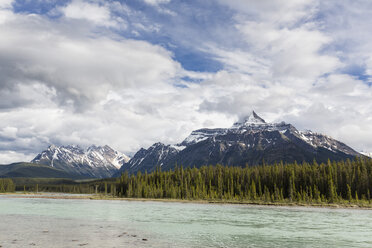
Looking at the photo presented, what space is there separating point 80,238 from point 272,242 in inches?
943

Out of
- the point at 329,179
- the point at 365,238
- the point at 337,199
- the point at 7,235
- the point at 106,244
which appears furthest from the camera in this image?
the point at 329,179

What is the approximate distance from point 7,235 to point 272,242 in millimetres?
33752

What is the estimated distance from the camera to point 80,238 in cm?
4016

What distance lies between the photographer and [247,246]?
36812 mm

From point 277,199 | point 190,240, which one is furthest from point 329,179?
point 190,240

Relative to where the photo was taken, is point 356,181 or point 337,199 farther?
point 356,181

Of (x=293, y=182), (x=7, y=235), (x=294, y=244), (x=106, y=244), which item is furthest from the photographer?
(x=293, y=182)

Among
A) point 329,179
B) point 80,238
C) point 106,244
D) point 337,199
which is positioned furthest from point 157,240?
point 329,179

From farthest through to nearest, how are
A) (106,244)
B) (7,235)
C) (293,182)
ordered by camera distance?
(293,182), (7,235), (106,244)

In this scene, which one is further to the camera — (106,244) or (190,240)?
(190,240)

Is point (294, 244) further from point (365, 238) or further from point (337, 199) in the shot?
point (337, 199)

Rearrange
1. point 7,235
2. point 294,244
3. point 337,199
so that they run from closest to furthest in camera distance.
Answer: point 294,244
point 7,235
point 337,199

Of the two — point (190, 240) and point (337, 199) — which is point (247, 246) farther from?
point (337, 199)

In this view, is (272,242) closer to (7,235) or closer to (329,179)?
(7,235)
